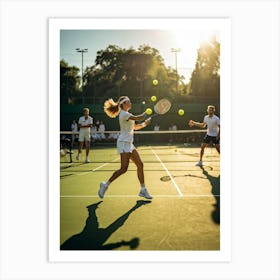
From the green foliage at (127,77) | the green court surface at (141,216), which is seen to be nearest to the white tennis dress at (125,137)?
the green court surface at (141,216)

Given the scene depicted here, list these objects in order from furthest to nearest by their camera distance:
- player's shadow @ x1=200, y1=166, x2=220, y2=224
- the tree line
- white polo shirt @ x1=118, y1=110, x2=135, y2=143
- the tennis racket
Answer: the tree line
the tennis racket
white polo shirt @ x1=118, y1=110, x2=135, y2=143
player's shadow @ x1=200, y1=166, x2=220, y2=224

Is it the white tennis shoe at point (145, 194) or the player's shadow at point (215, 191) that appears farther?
the white tennis shoe at point (145, 194)

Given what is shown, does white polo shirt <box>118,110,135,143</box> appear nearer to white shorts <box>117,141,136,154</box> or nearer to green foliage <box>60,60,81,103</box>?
white shorts <box>117,141,136,154</box>

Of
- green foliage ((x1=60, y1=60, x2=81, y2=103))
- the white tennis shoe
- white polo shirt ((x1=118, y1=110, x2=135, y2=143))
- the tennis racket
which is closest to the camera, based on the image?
white polo shirt ((x1=118, y1=110, x2=135, y2=143))

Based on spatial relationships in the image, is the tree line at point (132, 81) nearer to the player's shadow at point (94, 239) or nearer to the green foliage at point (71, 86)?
the green foliage at point (71, 86)

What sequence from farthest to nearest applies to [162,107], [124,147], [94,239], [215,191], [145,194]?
[162,107] → [215,191] → [145,194] → [124,147] → [94,239]

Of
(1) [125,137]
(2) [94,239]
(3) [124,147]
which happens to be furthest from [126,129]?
(2) [94,239]

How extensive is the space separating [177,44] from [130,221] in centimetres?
285

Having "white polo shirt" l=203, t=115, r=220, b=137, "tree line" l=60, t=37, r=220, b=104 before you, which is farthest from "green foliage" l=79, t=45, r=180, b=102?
"white polo shirt" l=203, t=115, r=220, b=137

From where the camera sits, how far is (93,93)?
748 inches

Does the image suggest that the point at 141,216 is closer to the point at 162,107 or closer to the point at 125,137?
the point at 125,137
